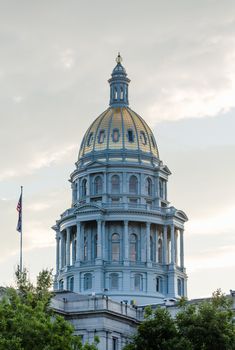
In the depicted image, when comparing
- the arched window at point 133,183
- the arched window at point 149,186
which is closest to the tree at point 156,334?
the arched window at point 133,183

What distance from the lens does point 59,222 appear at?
165625mm

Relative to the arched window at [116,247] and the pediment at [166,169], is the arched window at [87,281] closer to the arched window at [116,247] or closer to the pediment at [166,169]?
the arched window at [116,247]

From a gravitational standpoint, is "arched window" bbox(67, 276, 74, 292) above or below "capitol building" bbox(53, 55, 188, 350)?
below

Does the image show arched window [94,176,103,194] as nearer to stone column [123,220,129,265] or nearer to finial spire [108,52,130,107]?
stone column [123,220,129,265]

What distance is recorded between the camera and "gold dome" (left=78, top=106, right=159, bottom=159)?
167 metres

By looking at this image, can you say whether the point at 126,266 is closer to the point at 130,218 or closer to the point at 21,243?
the point at 130,218

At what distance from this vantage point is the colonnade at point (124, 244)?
519 feet

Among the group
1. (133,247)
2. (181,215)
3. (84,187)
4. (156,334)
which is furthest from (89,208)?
(156,334)

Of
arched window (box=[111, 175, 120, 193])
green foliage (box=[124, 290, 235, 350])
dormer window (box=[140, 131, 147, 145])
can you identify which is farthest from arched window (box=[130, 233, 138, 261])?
green foliage (box=[124, 290, 235, 350])

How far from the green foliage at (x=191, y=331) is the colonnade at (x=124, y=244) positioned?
55403 mm

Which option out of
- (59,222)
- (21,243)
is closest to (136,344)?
(21,243)

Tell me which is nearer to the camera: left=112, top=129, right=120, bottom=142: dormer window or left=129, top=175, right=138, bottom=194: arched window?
left=129, top=175, right=138, bottom=194: arched window

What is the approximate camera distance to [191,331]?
323 ft

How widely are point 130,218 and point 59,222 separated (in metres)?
13.0
